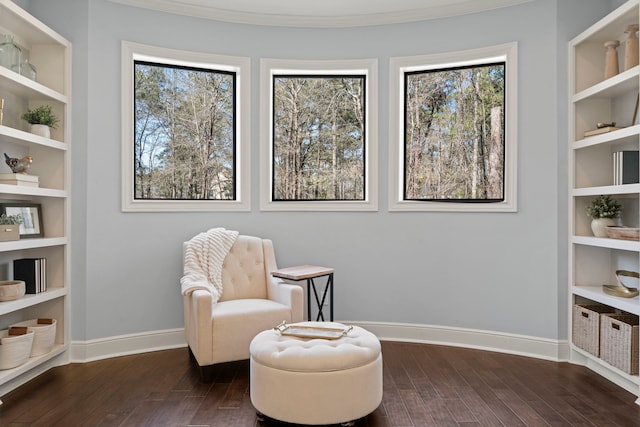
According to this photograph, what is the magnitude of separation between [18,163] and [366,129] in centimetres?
264

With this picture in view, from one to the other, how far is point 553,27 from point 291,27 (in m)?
2.10

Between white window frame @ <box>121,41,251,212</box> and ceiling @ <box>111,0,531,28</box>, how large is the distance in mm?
333

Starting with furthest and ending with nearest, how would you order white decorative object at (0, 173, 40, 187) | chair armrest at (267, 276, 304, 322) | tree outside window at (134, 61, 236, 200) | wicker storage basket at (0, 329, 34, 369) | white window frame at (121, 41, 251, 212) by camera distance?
1. tree outside window at (134, 61, 236, 200)
2. white window frame at (121, 41, 251, 212)
3. chair armrest at (267, 276, 304, 322)
4. white decorative object at (0, 173, 40, 187)
5. wicker storage basket at (0, 329, 34, 369)

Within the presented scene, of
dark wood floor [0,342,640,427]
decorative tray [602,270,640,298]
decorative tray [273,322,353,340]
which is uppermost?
decorative tray [602,270,640,298]

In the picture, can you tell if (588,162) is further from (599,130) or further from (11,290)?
(11,290)

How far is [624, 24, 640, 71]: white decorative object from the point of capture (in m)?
2.92

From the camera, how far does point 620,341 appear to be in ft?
9.42

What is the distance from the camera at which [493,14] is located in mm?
3707

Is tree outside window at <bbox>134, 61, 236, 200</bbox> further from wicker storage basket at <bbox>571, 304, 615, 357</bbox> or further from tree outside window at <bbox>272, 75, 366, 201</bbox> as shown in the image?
wicker storage basket at <bbox>571, 304, 615, 357</bbox>

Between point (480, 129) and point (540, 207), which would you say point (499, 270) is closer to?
point (540, 207)

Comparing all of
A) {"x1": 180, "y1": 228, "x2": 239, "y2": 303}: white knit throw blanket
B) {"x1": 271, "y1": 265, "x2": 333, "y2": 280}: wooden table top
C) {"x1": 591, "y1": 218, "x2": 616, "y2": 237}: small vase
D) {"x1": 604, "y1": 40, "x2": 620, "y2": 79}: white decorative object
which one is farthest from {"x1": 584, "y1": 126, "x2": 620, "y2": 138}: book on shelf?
{"x1": 180, "y1": 228, "x2": 239, "y2": 303}: white knit throw blanket

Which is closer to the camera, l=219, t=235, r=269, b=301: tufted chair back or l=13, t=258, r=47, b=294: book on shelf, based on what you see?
l=13, t=258, r=47, b=294: book on shelf

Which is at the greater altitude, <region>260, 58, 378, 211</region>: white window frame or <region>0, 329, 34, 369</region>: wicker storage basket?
<region>260, 58, 378, 211</region>: white window frame

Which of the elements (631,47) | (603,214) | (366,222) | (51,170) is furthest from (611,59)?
(51,170)
